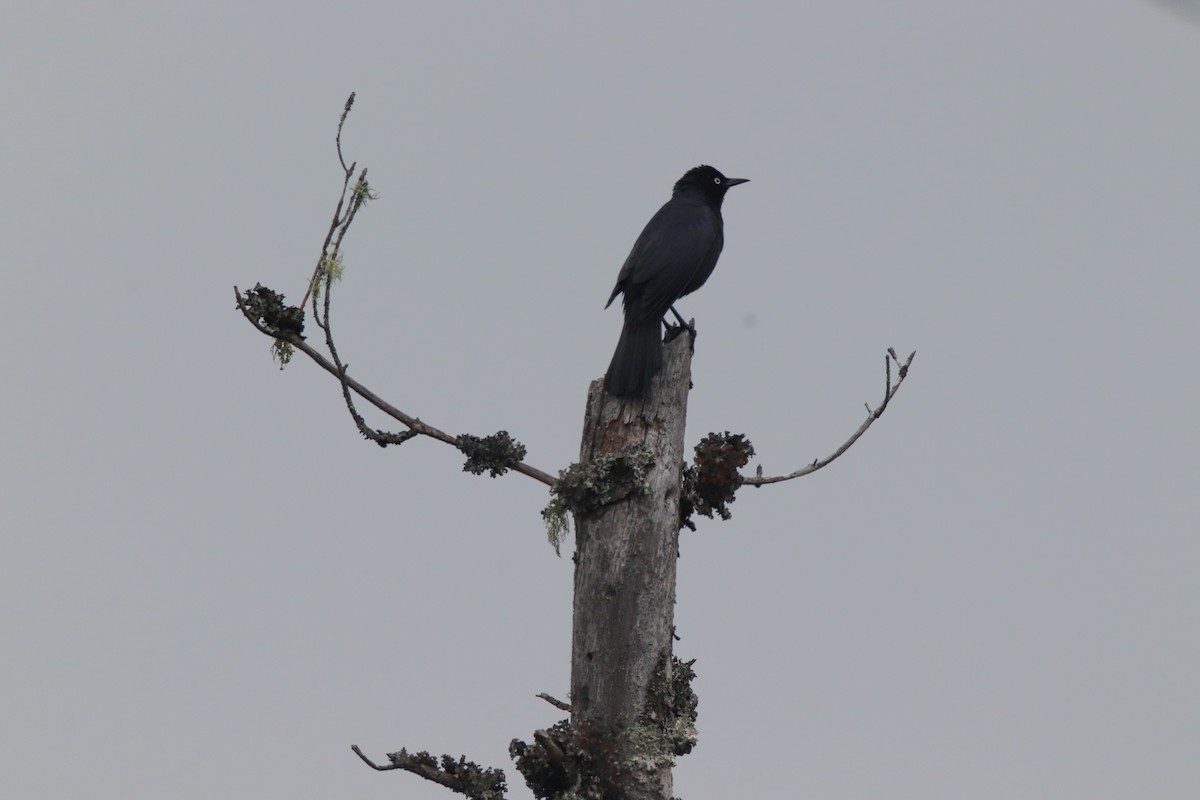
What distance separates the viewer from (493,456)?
633 cm

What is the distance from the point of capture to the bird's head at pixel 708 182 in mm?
9938

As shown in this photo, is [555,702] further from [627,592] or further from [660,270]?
[660,270]

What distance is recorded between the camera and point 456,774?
18.4ft

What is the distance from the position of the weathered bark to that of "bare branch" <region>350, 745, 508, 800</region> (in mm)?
515

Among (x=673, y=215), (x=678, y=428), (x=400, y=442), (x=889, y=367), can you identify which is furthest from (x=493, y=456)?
(x=673, y=215)

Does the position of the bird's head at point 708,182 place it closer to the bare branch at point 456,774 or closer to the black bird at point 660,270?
the black bird at point 660,270

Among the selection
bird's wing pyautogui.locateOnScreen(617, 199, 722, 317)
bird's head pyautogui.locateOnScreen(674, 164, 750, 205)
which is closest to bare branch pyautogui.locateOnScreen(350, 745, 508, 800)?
bird's wing pyautogui.locateOnScreen(617, 199, 722, 317)

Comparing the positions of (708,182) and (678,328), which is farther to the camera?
(708,182)

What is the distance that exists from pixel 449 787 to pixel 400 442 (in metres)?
1.64

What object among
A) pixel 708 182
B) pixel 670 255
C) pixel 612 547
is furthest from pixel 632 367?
pixel 708 182

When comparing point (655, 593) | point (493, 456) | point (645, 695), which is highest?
point (493, 456)

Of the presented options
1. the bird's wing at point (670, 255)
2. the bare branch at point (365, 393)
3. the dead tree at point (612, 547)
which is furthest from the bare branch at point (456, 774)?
the bird's wing at point (670, 255)

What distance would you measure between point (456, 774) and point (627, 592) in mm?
1051

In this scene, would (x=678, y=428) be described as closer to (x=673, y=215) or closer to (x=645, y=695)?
(x=645, y=695)
